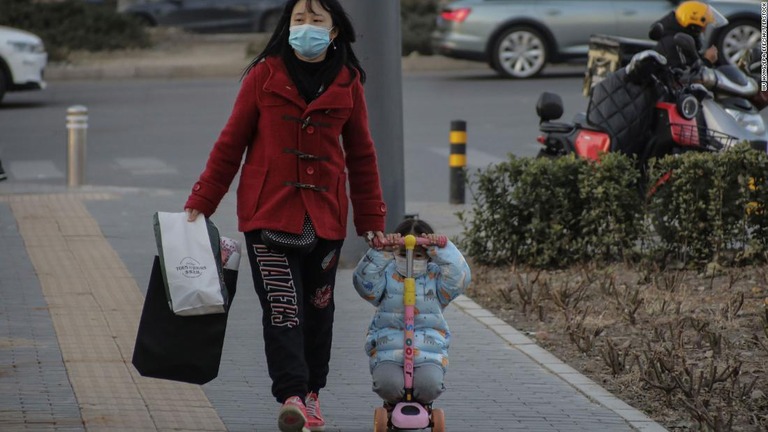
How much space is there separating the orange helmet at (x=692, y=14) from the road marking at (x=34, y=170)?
21.8 feet

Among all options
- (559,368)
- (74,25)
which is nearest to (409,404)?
(559,368)

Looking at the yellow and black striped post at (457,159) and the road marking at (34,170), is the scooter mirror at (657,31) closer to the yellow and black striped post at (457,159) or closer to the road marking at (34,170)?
the yellow and black striped post at (457,159)

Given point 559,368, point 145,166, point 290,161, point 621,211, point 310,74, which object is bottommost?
point 145,166

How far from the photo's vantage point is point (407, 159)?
15516 mm

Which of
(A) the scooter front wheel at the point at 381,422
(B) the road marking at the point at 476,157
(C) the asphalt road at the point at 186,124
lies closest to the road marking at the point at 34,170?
(C) the asphalt road at the point at 186,124

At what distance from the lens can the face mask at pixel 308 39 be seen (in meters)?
5.21

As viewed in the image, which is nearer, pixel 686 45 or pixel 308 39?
pixel 308 39

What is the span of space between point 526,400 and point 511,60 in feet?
54.1

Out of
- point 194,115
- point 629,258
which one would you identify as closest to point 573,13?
point 194,115

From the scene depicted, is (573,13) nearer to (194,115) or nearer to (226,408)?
(194,115)

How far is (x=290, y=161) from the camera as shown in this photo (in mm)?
5273

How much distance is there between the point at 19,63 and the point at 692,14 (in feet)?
38.1

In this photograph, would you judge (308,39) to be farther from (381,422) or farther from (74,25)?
(74,25)

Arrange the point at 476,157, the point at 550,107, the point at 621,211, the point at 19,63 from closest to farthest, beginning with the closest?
the point at 621,211
the point at 550,107
the point at 476,157
the point at 19,63
